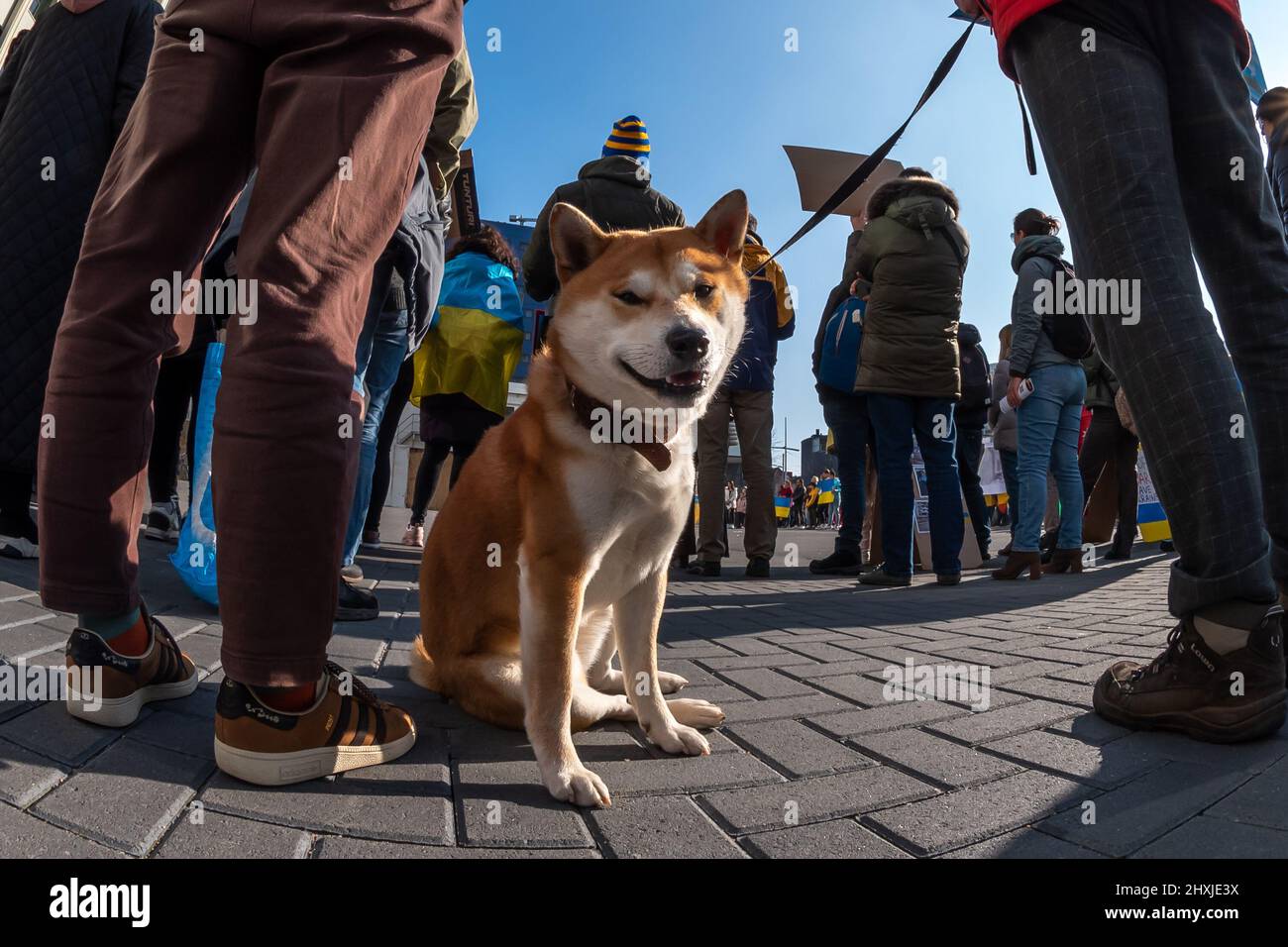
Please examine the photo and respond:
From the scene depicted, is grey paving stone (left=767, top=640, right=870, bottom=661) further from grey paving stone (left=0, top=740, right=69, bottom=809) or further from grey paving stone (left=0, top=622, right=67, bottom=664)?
grey paving stone (left=0, top=622, right=67, bottom=664)

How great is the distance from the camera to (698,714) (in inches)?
82.3

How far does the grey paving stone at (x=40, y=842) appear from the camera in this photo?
1159 millimetres

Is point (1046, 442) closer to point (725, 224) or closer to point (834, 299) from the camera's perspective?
point (834, 299)

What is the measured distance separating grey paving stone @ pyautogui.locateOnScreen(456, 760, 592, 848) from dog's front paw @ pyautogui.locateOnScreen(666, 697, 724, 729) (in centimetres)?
47

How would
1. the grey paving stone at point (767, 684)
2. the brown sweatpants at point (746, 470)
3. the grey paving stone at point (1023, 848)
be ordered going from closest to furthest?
1. the grey paving stone at point (1023, 848)
2. the grey paving stone at point (767, 684)
3. the brown sweatpants at point (746, 470)

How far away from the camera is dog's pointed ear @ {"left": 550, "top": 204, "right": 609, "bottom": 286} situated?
2.24 m

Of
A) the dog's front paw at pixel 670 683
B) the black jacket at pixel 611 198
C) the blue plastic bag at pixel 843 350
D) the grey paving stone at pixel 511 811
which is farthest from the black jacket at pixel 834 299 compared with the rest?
the grey paving stone at pixel 511 811

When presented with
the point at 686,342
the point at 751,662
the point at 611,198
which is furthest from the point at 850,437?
the point at 686,342

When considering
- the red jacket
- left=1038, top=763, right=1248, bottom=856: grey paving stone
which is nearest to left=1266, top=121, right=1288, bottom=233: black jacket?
the red jacket

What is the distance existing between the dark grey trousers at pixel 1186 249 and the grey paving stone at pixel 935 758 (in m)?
0.73

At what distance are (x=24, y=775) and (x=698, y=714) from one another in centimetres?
158

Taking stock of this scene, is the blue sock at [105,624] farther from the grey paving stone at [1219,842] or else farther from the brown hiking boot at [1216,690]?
the brown hiking boot at [1216,690]

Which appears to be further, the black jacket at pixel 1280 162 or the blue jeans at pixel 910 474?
the blue jeans at pixel 910 474

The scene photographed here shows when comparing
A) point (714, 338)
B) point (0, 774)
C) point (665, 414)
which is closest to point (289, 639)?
point (0, 774)
